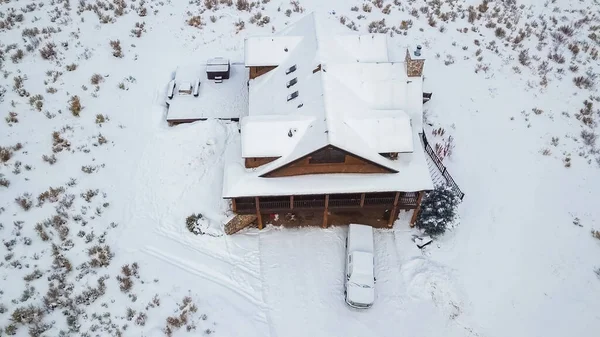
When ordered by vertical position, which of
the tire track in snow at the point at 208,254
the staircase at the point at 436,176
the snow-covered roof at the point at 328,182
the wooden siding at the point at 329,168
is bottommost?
the tire track in snow at the point at 208,254

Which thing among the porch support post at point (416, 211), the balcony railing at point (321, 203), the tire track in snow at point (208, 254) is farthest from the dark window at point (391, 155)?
the tire track in snow at point (208, 254)

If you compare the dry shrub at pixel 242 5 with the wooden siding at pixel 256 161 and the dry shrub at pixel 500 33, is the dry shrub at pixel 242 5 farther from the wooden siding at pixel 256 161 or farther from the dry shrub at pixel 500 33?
the dry shrub at pixel 500 33

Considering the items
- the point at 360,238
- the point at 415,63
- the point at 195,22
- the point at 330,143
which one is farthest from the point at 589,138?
the point at 195,22

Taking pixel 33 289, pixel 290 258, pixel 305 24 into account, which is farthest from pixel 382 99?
pixel 33 289

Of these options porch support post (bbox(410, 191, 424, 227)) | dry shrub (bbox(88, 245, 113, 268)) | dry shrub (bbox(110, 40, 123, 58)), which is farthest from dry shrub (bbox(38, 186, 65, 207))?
porch support post (bbox(410, 191, 424, 227))

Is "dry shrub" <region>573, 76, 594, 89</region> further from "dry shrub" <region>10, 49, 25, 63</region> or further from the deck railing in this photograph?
"dry shrub" <region>10, 49, 25, 63</region>

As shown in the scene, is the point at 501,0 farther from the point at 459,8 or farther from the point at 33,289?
Result: the point at 33,289
